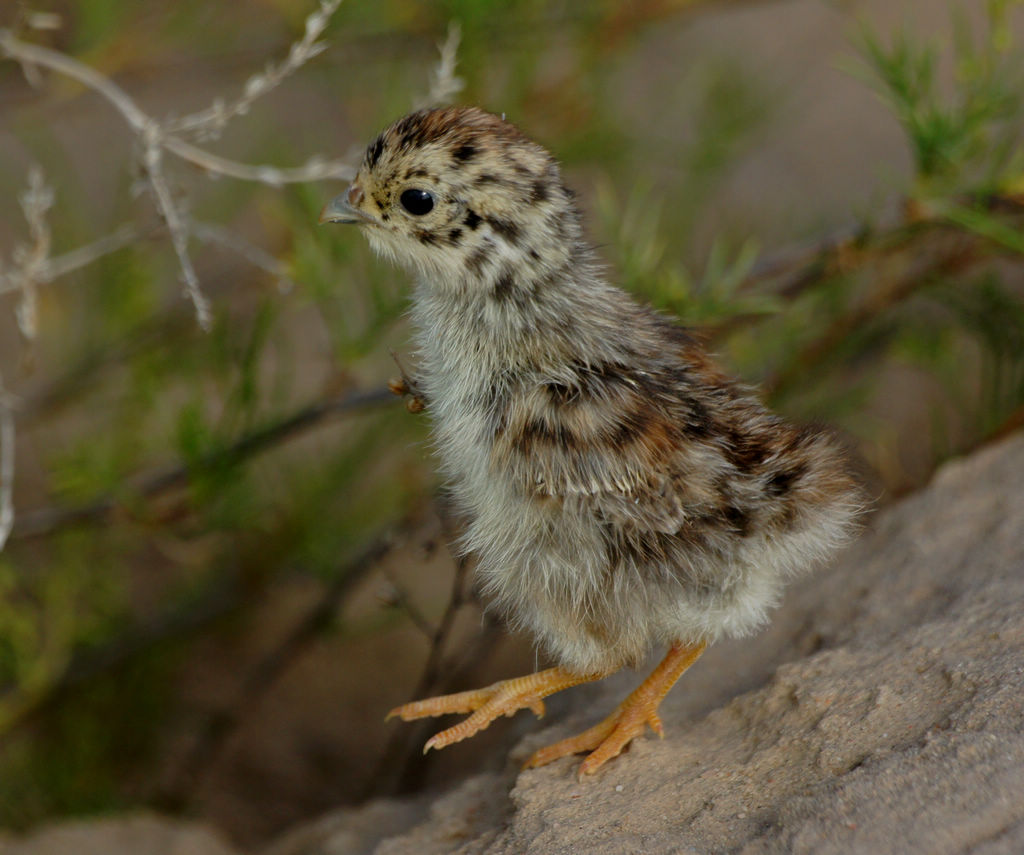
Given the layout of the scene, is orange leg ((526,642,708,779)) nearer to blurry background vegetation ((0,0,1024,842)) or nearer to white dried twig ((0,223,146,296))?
blurry background vegetation ((0,0,1024,842))

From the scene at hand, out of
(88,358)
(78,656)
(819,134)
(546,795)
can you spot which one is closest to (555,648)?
(546,795)

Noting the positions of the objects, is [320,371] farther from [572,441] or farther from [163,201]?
[572,441]

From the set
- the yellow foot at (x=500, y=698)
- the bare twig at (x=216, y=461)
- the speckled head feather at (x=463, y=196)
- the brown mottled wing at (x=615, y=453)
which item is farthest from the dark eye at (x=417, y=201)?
the yellow foot at (x=500, y=698)

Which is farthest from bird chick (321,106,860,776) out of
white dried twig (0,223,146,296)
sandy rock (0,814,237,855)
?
sandy rock (0,814,237,855)

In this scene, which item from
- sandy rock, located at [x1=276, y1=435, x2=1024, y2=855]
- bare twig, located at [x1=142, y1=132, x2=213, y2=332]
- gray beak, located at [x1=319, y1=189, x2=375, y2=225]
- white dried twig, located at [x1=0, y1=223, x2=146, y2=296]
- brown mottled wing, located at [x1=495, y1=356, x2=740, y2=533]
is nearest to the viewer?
sandy rock, located at [x1=276, y1=435, x2=1024, y2=855]

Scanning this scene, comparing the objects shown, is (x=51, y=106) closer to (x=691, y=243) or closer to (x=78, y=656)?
(x=78, y=656)

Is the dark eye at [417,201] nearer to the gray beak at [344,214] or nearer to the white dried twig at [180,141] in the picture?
the gray beak at [344,214]
